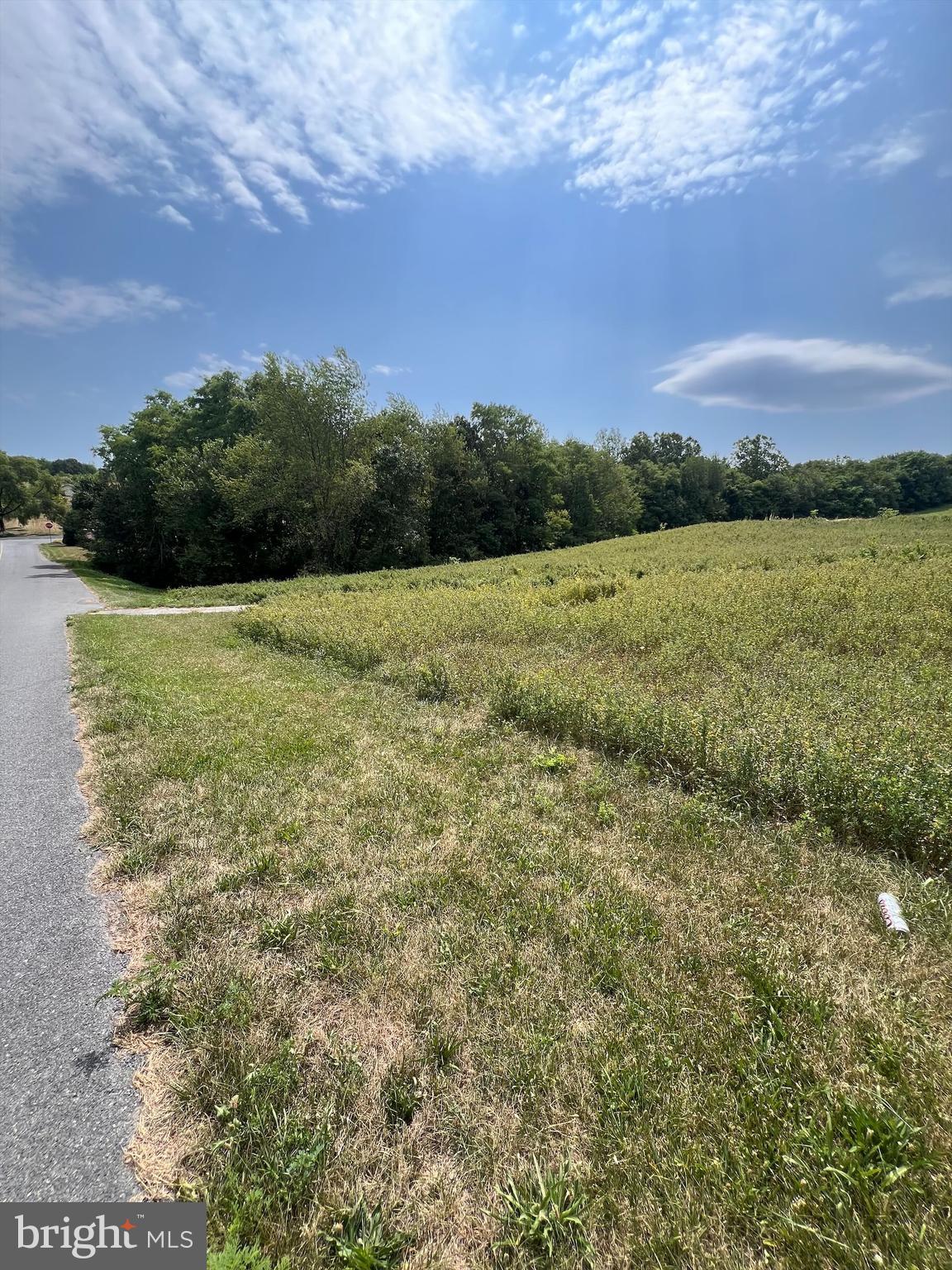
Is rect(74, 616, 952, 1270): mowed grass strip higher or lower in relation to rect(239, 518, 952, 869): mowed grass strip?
lower

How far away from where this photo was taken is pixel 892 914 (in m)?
3.00

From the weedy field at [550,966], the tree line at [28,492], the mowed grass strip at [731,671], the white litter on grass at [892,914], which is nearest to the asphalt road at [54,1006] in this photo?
the weedy field at [550,966]

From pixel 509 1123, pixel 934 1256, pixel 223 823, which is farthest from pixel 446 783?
pixel 934 1256

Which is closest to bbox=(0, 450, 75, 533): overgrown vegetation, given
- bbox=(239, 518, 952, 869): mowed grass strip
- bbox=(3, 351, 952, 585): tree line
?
bbox=(3, 351, 952, 585): tree line

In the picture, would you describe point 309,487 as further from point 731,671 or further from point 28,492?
point 28,492

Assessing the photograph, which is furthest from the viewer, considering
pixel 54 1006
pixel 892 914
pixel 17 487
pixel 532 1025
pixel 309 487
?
pixel 17 487

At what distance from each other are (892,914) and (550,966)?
2057 millimetres

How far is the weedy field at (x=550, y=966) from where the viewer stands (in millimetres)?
1714

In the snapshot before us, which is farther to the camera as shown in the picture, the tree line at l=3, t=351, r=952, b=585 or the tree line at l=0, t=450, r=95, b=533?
the tree line at l=0, t=450, r=95, b=533

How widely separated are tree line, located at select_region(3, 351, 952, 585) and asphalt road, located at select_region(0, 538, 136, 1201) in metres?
27.3

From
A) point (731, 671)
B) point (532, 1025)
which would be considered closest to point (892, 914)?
point (532, 1025)

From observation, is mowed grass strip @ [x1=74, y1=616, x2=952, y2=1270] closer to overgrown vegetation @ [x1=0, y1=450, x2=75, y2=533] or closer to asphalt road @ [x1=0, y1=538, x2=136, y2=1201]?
asphalt road @ [x1=0, y1=538, x2=136, y2=1201]

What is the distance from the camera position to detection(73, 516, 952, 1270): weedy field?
1714mm

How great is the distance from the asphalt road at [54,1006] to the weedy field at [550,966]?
0.13 metres
